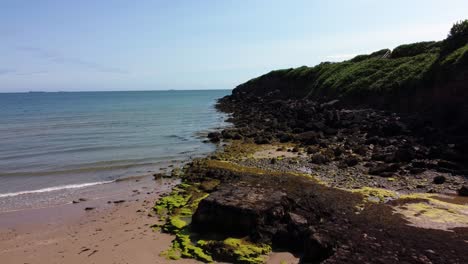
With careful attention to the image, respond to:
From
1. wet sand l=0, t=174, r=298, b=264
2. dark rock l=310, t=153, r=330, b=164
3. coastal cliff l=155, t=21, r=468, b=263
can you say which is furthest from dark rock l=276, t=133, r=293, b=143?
wet sand l=0, t=174, r=298, b=264

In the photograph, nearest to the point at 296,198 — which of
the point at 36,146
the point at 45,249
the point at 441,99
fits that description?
the point at 45,249

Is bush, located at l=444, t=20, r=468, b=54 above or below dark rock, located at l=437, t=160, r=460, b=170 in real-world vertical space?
above

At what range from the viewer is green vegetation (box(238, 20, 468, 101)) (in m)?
29.5

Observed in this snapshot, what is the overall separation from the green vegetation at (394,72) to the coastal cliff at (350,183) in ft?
0.56

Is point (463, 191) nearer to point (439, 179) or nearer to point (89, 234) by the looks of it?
point (439, 179)

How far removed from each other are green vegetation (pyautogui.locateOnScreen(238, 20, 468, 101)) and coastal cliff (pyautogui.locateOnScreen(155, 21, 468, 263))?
0.17m

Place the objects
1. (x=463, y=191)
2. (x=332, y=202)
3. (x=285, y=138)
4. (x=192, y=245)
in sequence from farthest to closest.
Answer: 1. (x=285, y=138)
2. (x=463, y=191)
3. (x=332, y=202)
4. (x=192, y=245)

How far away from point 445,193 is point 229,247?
9492 mm

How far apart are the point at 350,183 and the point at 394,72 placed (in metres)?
24.5

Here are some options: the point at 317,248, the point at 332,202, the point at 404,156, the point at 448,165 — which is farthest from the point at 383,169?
the point at 317,248

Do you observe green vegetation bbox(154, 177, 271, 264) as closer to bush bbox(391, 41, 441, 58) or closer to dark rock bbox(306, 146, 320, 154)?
dark rock bbox(306, 146, 320, 154)

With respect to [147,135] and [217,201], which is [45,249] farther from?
[147,135]

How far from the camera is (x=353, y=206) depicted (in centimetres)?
1259

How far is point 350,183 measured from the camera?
15.9 m
